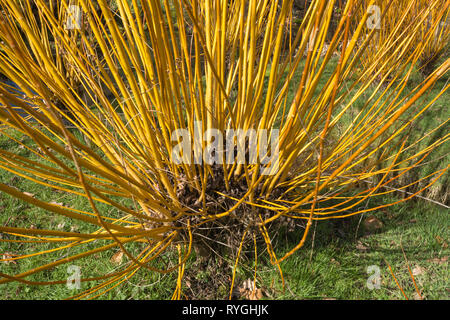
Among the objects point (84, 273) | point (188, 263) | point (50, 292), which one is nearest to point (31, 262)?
point (50, 292)

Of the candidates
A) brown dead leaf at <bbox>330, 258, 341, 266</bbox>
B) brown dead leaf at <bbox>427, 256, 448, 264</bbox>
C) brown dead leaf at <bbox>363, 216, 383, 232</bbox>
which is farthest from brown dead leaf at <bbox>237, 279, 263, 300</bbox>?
brown dead leaf at <bbox>427, 256, 448, 264</bbox>

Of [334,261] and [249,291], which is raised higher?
[334,261]

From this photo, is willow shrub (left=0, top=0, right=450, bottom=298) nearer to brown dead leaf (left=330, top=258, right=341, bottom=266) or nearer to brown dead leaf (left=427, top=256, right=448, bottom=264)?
brown dead leaf (left=330, top=258, right=341, bottom=266)

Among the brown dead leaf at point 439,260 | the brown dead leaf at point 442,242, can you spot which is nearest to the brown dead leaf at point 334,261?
the brown dead leaf at point 439,260

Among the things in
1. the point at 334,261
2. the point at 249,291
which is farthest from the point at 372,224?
the point at 249,291

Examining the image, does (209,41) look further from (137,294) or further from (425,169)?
(425,169)

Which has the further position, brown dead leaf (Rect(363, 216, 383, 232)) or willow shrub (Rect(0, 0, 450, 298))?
brown dead leaf (Rect(363, 216, 383, 232))

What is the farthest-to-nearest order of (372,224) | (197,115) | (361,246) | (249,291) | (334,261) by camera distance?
1. (372,224)
2. (361,246)
3. (334,261)
4. (249,291)
5. (197,115)

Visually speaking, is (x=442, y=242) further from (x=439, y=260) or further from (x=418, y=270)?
(x=418, y=270)

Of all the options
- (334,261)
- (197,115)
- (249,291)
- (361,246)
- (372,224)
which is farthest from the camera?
(372,224)

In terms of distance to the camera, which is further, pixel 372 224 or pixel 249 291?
pixel 372 224

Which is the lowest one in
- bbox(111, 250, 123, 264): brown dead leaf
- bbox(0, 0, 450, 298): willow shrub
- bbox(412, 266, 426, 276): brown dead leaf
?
bbox(412, 266, 426, 276): brown dead leaf

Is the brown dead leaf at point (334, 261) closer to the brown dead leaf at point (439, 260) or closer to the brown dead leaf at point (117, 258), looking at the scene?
the brown dead leaf at point (439, 260)

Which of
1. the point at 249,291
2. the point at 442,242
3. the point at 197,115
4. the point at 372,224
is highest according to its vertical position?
the point at 197,115
